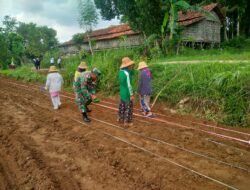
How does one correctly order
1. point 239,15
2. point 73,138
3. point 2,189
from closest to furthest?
point 2,189 → point 73,138 → point 239,15

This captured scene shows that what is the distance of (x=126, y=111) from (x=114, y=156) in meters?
2.48

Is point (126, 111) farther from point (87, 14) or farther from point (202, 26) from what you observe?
point (87, 14)

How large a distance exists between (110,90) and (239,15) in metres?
20.7

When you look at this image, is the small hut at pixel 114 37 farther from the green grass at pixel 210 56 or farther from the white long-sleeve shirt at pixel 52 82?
the white long-sleeve shirt at pixel 52 82

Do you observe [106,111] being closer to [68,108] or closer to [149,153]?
[68,108]

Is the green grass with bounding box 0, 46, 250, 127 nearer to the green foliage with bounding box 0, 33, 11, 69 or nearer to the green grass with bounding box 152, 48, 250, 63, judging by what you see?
the green grass with bounding box 152, 48, 250, 63

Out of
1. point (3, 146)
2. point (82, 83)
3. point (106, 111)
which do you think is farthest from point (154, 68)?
point (3, 146)

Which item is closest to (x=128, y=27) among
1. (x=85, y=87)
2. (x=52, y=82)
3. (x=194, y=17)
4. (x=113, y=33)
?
(x=113, y=33)

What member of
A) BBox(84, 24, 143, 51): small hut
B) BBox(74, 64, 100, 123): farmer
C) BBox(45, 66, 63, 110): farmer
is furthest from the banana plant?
BBox(84, 24, 143, 51): small hut

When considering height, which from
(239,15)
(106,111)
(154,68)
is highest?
(239,15)

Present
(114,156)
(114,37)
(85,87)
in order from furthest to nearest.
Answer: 1. (114,37)
2. (85,87)
3. (114,156)

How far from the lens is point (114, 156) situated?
18.4 ft

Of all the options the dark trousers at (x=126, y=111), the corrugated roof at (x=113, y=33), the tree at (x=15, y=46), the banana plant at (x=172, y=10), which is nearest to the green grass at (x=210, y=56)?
the banana plant at (x=172, y=10)

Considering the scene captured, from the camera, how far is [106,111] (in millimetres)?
9961
